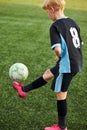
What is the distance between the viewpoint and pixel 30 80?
6.35 m

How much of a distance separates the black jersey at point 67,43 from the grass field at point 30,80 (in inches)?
36.4

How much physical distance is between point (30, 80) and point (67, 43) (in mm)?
2421

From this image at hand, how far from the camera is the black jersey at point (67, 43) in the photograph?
3986 mm

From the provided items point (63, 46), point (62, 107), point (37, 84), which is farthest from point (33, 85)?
point (63, 46)

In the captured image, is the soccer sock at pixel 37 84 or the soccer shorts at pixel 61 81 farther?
the soccer sock at pixel 37 84

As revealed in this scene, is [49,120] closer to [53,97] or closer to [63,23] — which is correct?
[53,97]

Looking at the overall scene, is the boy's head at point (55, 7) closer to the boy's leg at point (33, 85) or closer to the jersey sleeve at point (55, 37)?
the jersey sleeve at point (55, 37)

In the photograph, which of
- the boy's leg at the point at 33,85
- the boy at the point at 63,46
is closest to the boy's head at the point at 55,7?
the boy at the point at 63,46

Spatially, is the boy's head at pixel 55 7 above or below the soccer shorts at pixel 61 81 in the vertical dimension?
above

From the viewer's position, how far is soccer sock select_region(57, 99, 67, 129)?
13.9 feet

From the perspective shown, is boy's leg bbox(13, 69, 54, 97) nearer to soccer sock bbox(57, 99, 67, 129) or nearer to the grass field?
the grass field

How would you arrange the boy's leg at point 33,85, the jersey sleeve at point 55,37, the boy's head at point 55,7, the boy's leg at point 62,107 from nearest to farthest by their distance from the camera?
the jersey sleeve at point 55,37 → the boy's head at point 55,7 → the boy's leg at point 62,107 → the boy's leg at point 33,85

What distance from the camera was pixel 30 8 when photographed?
1605cm

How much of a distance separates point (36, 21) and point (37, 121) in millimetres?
8410
